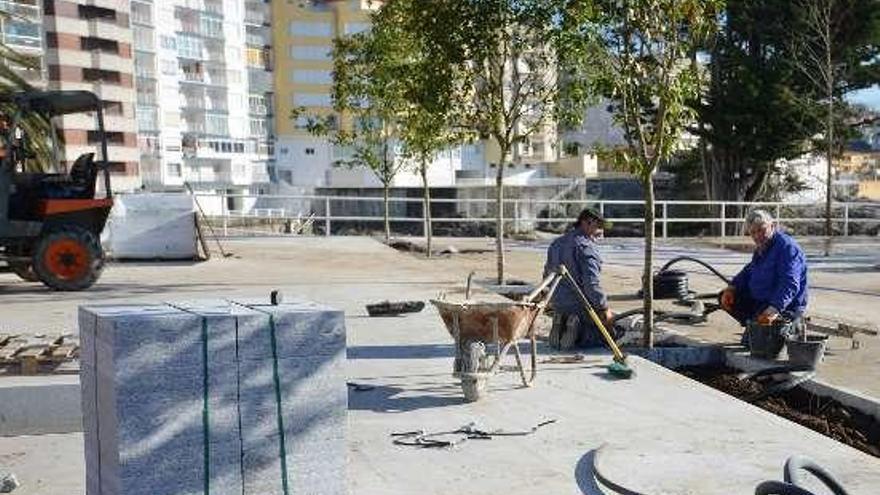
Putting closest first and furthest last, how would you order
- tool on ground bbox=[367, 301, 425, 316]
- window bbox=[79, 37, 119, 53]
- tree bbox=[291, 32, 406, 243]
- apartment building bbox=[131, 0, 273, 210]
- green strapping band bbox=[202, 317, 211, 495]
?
green strapping band bbox=[202, 317, 211, 495] → tool on ground bbox=[367, 301, 425, 316] → tree bbox=[291, 32, 406, 243] → window bbox=[79, 37, 119, 53] → apartment building bbox=[131, 0, 273, 210]

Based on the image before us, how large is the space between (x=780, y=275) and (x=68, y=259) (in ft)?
29.6

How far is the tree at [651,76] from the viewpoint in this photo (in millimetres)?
8461

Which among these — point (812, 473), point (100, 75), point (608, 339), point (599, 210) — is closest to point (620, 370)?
point (608, 339)

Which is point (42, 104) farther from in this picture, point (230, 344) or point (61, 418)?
point (230, 344)

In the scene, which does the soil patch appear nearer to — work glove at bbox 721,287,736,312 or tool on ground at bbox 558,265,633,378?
work glove at bbox 721,287,736,312

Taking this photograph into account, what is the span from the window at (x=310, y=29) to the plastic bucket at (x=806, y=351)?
274 feet

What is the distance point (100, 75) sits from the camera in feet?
239

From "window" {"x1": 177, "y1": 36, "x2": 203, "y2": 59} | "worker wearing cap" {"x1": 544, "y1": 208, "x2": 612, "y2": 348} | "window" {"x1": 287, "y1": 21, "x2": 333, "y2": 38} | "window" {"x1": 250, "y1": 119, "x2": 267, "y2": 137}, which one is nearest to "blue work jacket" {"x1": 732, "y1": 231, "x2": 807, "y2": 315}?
"worker wearing cap" {"x1": 544, "y1": 208, "x2": 612, "y2": 348}

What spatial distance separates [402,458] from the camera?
215 inches

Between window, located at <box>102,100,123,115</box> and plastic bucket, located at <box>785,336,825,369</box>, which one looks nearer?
plastic bucket, located at <box>785,336,825,369</box>

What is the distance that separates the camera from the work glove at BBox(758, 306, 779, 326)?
800 cm

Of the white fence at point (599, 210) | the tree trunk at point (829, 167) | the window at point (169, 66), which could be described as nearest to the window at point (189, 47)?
the window at point (169, 66)

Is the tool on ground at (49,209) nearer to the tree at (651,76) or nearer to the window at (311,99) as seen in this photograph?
the tree at (651,76)

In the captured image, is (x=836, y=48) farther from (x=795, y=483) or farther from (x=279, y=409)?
(x=279, y=409)
